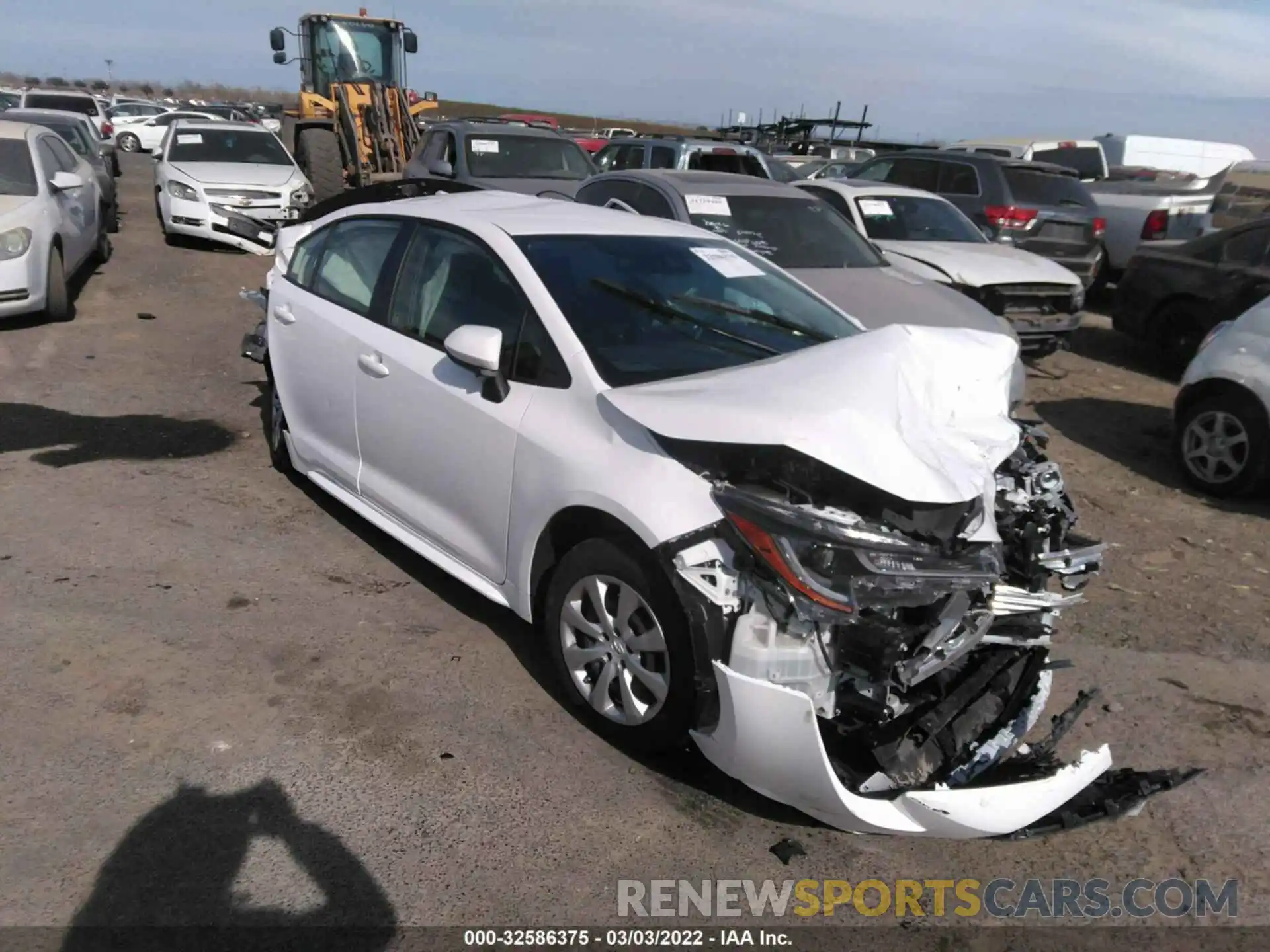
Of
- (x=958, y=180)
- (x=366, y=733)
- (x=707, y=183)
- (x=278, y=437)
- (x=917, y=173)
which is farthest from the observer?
(x=917, y=173)

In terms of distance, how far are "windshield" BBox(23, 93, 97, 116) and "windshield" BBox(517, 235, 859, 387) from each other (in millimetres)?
22761

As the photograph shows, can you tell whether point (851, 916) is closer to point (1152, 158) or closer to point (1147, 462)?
point (1147, 462)

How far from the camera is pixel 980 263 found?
867cm

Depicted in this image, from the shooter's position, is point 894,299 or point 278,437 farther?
point 894,299

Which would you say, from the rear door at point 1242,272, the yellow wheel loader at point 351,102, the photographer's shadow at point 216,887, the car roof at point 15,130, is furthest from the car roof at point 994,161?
the photographer's shadow at point 216,887

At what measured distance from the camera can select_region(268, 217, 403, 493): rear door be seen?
464cm

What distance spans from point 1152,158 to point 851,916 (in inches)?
833

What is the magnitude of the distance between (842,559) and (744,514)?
0.31 meters

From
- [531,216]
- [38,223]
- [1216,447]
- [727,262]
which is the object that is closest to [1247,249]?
[1216,447]

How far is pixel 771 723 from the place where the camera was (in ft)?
9.15

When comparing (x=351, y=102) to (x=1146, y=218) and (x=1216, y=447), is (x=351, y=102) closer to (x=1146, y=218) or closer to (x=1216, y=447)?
(x=1146, y=218)

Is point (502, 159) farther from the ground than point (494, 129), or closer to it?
closer to it

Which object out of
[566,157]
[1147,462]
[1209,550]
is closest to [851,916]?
[1209,550]

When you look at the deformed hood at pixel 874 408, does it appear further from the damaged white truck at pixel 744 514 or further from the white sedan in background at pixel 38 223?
the white sedan in background at pixel 38 223
